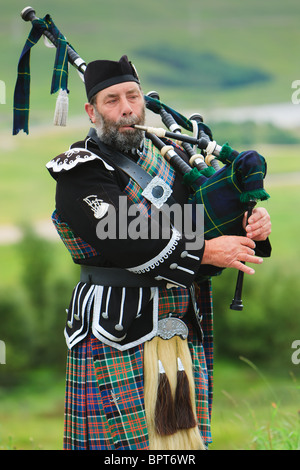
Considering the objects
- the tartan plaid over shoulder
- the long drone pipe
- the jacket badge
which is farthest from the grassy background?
the jacket badge

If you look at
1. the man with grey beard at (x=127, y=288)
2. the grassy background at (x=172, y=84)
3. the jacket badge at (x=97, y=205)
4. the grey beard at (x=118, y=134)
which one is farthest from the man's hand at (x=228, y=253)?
the grassy background at (x=172, y=84)

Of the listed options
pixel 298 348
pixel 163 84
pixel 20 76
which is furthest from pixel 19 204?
pixel 20 76

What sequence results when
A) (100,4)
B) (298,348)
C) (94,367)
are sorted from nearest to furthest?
(94,367), (298,348), (100,4)

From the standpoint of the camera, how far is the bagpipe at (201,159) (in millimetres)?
2326

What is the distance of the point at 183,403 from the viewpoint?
2.45 meters

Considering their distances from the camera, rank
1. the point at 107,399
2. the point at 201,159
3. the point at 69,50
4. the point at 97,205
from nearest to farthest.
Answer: the point at 97,205
the point at 107,399
the point at 201,159
the point at 69,50

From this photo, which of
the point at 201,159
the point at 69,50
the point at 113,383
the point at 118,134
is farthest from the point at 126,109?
the point at 113,383

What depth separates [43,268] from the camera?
5.92 m

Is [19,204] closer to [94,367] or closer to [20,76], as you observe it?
[20,76]

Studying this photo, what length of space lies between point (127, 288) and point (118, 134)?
0.60 m

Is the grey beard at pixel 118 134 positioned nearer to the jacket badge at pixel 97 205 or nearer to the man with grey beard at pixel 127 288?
the man with grey beard at pixel 127 288

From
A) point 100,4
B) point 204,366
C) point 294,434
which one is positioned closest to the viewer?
point 204,366

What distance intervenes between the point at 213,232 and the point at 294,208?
4.29m

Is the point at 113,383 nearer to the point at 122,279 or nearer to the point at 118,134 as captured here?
the point at 122,279
